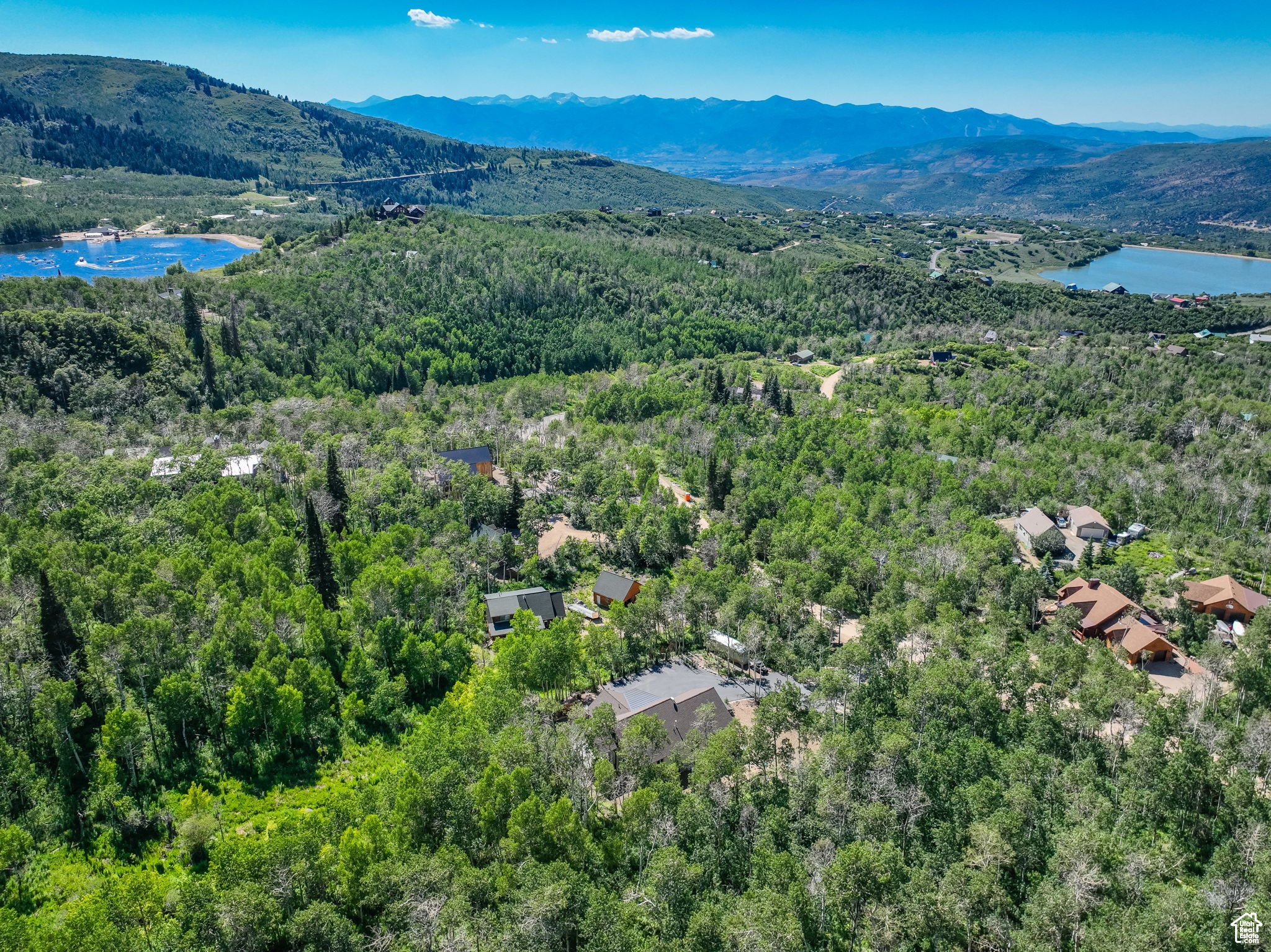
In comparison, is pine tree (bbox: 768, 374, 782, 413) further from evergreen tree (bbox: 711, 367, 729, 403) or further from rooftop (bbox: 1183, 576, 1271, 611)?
rooftop (bbox: 1183, 576, 1271, 611)

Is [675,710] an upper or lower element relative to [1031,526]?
upper

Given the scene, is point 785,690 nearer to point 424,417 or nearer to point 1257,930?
point 1257,930

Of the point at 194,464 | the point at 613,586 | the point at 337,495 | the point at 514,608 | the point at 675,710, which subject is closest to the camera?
the point at 675,710

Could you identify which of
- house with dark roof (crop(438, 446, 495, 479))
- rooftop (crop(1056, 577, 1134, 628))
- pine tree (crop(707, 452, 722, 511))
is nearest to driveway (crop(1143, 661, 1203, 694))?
rooftop (crop(1056, 577, 1134, 628))

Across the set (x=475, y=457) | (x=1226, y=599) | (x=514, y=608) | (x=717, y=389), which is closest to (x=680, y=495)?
(x=475, y=457)

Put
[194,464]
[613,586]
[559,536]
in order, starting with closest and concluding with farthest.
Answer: [613,586] → [194,464] → [559,536]

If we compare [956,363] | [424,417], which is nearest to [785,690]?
[424,417]

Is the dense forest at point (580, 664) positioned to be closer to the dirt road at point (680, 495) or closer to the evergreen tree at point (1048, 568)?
the dirt road at point (680, 495)

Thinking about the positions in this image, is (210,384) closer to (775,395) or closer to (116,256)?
(116,256)

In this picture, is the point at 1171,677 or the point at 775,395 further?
the point at 775,395
